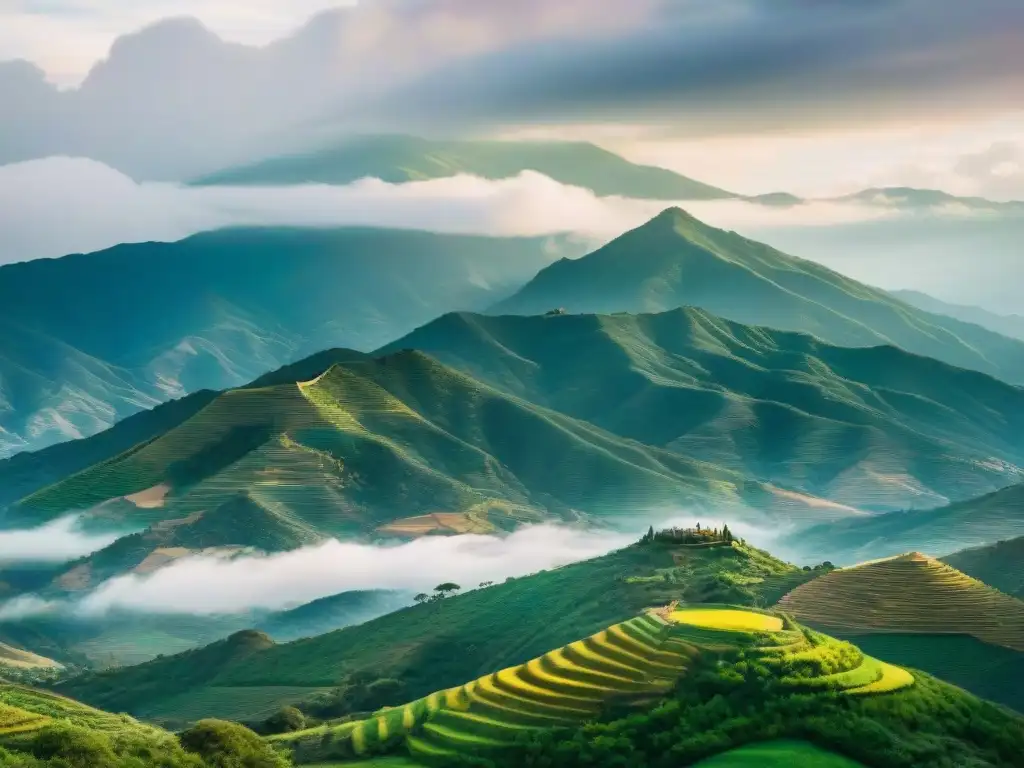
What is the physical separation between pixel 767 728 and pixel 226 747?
34751 millimetres

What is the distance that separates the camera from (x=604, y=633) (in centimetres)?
11981

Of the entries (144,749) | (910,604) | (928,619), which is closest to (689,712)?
(144,749)

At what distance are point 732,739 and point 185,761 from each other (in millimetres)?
34388

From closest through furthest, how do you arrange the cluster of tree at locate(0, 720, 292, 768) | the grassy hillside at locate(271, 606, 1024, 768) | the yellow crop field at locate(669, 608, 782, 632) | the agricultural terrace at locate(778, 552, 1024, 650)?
the cluster of tree at locate(0, 720, 292, 768)
the grassy hillside at locate(271, 606, 1024, 768)
the yellow crop field at locate(669, 608, 782, 632)
the agricultural terrace at locate(778, 552, 1024, 650)

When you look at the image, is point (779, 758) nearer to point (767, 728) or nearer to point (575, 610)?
point (767, 728)

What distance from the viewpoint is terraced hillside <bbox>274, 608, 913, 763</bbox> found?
10712cm

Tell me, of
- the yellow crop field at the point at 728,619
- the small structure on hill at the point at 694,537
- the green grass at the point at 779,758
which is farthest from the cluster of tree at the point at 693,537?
the green grass at the point at 779,758

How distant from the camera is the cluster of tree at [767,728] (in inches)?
4026

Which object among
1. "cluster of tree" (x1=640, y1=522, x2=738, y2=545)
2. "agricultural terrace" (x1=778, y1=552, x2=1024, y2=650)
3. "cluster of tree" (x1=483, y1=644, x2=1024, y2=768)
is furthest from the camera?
"cluster of tree" (x1=640, y1=522, x2=738, y2=545)

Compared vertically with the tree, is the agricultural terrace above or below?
above

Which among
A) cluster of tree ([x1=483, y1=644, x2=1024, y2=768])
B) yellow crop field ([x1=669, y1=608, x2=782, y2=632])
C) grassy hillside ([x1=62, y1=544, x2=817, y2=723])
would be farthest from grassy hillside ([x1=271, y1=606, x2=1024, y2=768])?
grassy hillside ([x1=62, y1=544, x2=817, y2=723])

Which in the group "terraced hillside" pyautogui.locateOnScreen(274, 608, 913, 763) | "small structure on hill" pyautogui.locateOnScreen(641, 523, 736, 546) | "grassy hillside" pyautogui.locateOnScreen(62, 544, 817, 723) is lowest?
"terraced hillside" pyautogui.locateOnScreen(274, 608, 913, 763)

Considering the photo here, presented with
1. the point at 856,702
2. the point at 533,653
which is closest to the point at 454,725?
the point at 856,702

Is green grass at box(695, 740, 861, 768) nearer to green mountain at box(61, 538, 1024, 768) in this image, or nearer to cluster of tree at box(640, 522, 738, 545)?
green mountain at box(61, 538, 1024, 768)
